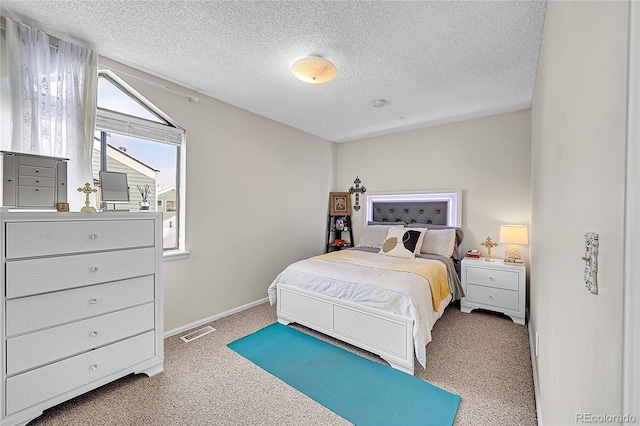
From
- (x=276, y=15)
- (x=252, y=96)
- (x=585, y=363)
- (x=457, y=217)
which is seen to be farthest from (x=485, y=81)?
(x=585, y=363)

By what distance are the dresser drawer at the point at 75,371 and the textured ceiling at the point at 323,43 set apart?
2.18 meters

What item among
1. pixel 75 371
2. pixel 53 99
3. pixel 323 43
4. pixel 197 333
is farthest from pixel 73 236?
pixel 323 43

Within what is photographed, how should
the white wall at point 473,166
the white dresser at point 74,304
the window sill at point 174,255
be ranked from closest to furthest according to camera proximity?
the white dresser at point 74,304, the window sill at point 174,255, the white wall at point 473,166

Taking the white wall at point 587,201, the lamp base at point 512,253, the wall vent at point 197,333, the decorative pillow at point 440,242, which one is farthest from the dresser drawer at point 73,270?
the lamp base at point 512,253

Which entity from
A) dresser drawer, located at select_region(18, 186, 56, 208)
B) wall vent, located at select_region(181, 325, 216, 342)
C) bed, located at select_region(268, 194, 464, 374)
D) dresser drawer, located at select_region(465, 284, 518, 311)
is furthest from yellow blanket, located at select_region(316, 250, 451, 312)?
dresser drawer, located at select_region(18, 186, 56, 208)

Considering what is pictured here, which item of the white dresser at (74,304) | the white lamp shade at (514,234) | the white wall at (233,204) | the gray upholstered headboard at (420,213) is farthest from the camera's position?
the gray upholstered headboard at (420,213)

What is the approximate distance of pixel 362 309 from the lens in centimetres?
221

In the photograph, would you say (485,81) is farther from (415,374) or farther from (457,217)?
(415,374)

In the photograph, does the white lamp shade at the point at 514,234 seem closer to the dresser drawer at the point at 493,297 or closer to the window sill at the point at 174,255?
the dresser drawer at the point at 493,297

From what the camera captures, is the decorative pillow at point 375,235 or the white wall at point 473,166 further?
the decorative pillow at point 375,235

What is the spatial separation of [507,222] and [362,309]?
2.30m

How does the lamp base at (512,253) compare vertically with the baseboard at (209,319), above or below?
above

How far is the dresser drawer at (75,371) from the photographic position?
148 centimetres

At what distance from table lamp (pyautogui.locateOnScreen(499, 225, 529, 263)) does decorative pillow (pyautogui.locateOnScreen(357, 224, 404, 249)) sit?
3.95 feet
